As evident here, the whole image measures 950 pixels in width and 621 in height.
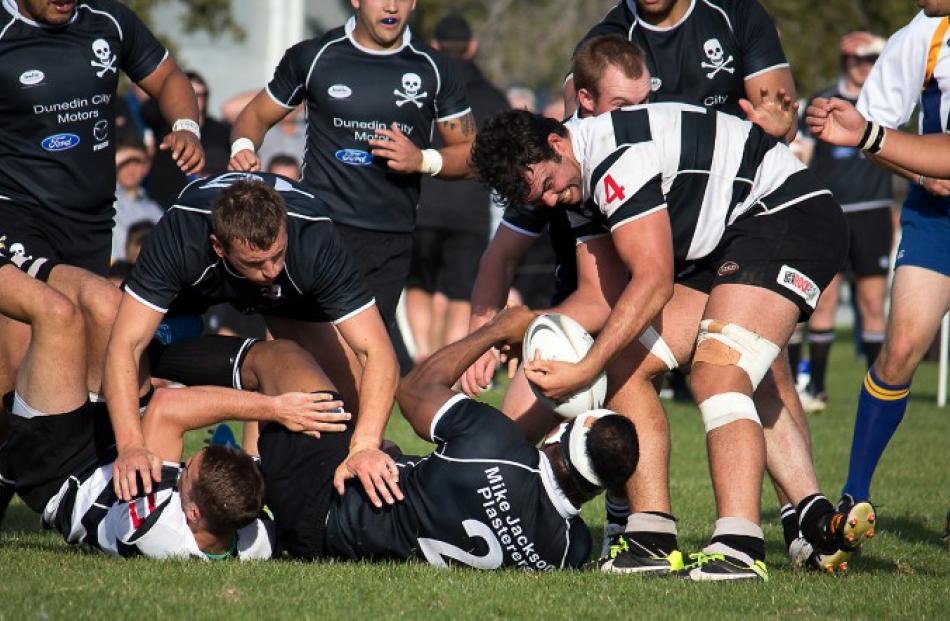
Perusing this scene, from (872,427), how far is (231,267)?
3345 mm

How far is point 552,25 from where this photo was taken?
1172 inches

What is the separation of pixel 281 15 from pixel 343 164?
40.6ft

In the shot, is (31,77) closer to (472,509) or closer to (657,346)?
(472,509)

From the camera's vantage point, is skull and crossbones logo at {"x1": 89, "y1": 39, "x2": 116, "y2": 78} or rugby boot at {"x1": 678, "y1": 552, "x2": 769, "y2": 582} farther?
skull and crossbones logo at {"x1": 89, "y1": 39, "x2": 116, "y2": 78}

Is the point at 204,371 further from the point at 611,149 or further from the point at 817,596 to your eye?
the point at 817,596

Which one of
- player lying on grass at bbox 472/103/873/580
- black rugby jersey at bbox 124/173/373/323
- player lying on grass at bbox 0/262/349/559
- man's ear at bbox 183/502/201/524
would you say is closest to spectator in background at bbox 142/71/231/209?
black rugby jersey at bbox 124/173/373/323

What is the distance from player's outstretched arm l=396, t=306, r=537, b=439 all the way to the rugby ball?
228mm

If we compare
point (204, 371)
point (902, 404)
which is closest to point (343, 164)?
point (204, 371)

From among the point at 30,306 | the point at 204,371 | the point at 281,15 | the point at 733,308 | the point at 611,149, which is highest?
the point at 611,149

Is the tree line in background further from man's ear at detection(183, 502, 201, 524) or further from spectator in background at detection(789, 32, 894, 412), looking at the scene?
man's ear at detection(183, 502, 201, 524)

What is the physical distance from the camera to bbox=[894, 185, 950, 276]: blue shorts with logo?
6973mm

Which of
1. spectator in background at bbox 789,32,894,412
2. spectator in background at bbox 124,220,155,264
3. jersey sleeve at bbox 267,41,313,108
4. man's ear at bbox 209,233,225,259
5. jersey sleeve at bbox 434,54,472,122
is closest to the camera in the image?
man's ear at bbox 209,233,225,259

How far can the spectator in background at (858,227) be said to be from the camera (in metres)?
12.9

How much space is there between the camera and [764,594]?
547 cm
